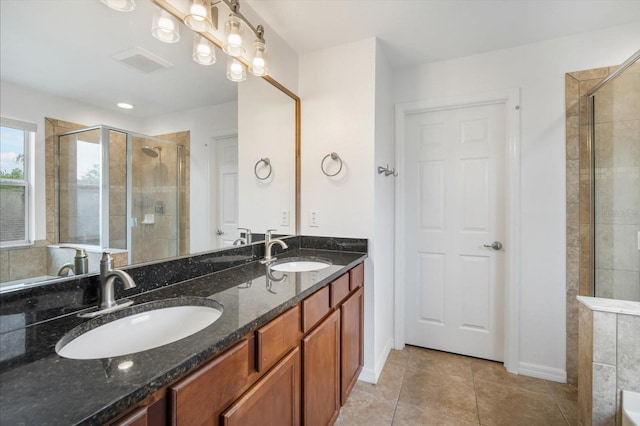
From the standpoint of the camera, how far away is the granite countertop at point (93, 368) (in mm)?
466

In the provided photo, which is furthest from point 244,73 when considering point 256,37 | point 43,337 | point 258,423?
point 258,423

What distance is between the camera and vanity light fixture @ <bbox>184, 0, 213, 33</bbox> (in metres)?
1.24

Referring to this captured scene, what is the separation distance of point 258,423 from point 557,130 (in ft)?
8.22

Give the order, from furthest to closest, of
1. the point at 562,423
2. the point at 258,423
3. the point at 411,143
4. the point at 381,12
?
the point at 411,143 → the point at 381,12 → the point at 562,423 → the point at 258,423

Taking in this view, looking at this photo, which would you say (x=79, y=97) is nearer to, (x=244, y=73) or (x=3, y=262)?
(x=3, y=262)

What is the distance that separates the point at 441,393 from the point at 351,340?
0.76 metres

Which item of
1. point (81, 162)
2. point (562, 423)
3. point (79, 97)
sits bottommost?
point (562, 423)

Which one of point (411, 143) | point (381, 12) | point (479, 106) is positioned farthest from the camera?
point (411, 143)

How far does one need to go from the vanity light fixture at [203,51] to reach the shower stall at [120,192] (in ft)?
1.54

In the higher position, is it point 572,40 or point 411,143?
point 572,40

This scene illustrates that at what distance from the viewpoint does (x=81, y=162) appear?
3.12 feet

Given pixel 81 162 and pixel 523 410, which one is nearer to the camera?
pixel 81 162

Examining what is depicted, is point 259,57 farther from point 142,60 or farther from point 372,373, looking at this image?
point 372,373

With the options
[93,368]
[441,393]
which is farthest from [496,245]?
[93,368]
